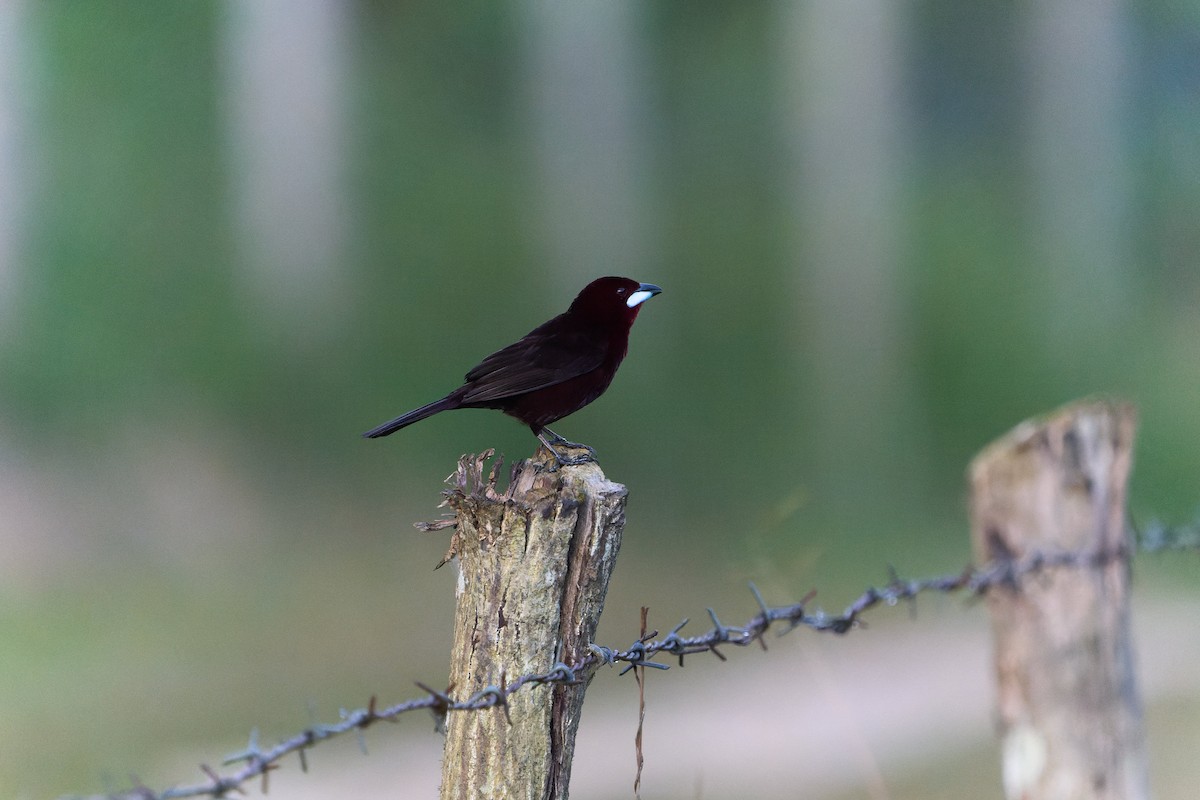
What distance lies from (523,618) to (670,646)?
29 centimetres

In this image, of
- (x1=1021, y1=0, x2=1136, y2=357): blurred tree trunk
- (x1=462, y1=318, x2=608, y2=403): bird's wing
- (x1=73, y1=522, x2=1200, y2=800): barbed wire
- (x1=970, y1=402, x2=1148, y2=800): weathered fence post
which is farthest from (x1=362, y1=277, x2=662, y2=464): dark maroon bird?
(x1=1021, y1=0, x2=1136, y2=357): blurred tree trunk

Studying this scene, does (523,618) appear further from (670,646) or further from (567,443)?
(567,443)

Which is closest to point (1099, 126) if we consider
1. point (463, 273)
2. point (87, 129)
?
point (463, 273)

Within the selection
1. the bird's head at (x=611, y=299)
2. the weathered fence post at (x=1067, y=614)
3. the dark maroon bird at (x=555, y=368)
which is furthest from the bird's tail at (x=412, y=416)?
the weathered fence post at (x=1067, y=614)

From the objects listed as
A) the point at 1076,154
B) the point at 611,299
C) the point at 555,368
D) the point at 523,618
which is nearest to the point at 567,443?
the point at 555,368

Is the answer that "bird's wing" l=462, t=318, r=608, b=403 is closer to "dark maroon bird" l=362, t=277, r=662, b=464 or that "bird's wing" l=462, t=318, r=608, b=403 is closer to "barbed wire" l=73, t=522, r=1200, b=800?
"dark maroon bird" l=362, t=277, r=662, b=464

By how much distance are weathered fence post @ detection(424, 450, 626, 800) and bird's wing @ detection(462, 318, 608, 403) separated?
2.12ft

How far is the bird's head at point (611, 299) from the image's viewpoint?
2.44 metres

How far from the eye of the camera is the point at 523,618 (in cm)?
148

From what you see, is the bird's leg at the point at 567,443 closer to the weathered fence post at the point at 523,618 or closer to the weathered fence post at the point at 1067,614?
the weathered fence post at the point at 523,618

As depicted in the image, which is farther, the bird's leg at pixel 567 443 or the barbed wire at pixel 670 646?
the bird's leg at pixel 567 443

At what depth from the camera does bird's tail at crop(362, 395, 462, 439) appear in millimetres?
1973

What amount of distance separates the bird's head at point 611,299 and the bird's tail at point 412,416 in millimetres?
422

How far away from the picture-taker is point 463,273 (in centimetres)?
804
